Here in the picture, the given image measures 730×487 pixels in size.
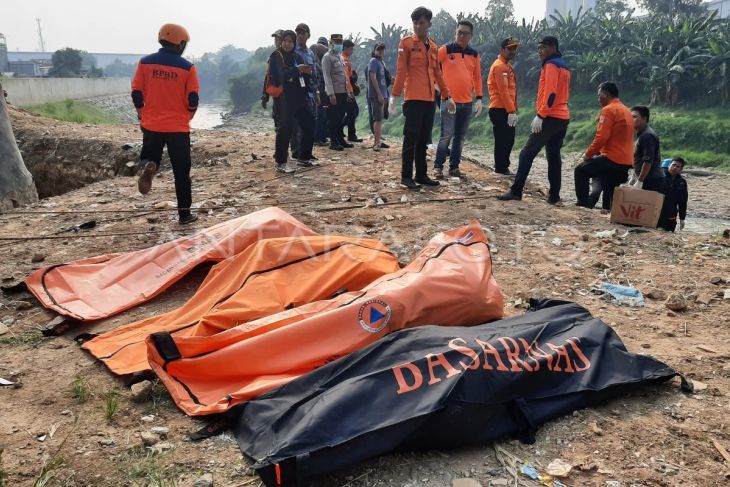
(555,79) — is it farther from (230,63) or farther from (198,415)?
(230,63)

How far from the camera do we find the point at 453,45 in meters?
6.14

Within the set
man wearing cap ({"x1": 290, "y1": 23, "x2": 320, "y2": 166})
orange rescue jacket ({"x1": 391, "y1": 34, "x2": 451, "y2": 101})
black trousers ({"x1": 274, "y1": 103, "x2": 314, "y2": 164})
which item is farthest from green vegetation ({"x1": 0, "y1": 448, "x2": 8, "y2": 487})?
man wearing cap ({"x1": 290, "y1": 23, "x2": 320, "y2": 166})

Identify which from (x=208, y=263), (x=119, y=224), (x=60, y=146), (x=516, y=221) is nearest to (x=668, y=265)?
(x=516, y=221)

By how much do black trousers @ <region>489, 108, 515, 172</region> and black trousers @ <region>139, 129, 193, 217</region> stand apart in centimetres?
338

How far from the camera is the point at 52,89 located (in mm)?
23281

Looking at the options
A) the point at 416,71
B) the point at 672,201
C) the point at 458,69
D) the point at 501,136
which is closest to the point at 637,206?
the point at 672,201

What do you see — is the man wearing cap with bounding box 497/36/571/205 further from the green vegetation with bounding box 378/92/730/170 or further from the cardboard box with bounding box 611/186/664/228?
the green vegetation with bounding box 378/92/730/170

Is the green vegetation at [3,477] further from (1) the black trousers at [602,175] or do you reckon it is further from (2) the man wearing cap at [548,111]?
(1) the black trousers at [602,175]

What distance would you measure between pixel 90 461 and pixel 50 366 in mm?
904

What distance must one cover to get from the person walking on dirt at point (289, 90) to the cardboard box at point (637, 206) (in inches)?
135

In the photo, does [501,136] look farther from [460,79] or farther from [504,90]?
[460,79]

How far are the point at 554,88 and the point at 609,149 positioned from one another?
2.70ft

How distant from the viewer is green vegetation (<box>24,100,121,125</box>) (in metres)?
19.5

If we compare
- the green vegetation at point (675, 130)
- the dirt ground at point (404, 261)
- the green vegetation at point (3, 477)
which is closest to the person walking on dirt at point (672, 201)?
the dirt ground at point (404, 261)
